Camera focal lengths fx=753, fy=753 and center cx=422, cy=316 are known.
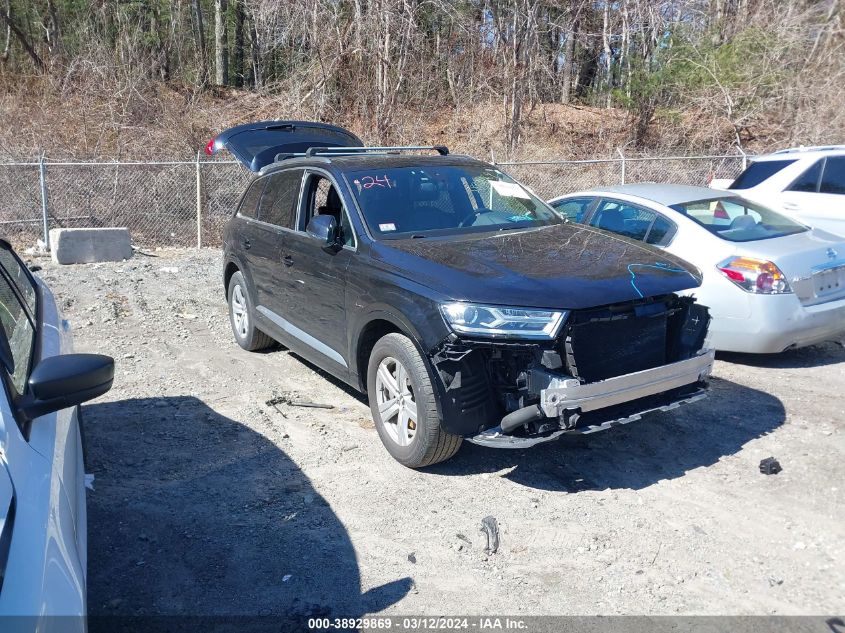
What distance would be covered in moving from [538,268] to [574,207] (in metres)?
3.51

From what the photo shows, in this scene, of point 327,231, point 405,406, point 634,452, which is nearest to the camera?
point 405,406

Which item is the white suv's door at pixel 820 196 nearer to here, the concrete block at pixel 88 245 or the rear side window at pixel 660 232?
the rear side window at pixel 660 232

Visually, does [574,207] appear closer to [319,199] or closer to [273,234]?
[319,199]

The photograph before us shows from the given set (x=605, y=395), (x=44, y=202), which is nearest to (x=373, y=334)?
(x=605, y=395)

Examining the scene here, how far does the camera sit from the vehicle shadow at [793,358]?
22.5 ft

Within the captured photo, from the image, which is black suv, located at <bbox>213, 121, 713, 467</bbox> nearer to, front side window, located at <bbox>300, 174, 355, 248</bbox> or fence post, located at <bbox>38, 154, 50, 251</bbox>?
front side window, located at <bbox>300, 174, 355, 248</bbox>

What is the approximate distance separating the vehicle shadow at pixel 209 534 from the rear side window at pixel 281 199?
177cm

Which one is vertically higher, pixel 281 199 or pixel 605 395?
pixel 281 199

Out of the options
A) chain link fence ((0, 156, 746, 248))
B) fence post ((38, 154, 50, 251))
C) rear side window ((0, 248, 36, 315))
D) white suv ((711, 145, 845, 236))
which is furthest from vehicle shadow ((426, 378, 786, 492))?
fence post ((38, 154, 50, 251))

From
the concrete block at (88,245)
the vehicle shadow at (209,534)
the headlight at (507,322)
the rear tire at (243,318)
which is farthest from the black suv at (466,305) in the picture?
the concrete block at (88,245)

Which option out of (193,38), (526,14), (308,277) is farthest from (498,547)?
(193,38)

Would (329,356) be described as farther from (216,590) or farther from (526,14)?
(526,14)

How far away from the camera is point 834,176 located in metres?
8.94

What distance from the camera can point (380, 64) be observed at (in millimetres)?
19812
